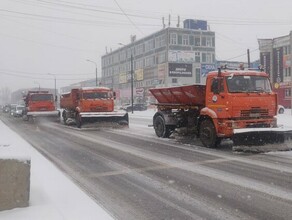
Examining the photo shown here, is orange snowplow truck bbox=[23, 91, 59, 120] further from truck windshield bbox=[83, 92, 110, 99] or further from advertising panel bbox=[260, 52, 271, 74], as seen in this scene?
advertising panel bbox=[260, 52, 271, 74]

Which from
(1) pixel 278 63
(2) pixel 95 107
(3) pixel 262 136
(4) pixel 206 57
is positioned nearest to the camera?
(3) pixel 262 136

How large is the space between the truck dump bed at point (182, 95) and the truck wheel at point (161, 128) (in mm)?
768

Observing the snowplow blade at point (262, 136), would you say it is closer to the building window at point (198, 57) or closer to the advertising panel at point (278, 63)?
the advertising panel at point (278, 63)

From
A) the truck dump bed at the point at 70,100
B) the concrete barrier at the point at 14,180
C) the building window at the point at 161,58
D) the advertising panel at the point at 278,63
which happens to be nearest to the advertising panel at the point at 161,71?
the building window at the point at 161,58

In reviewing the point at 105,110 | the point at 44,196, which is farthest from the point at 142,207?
the point at 105,110

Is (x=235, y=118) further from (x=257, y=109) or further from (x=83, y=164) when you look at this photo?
(x=83, y=164)

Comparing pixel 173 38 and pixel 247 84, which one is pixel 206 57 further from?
pixel 247 84

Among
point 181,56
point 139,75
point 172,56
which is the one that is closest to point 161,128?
point 172,56

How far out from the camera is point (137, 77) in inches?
3654

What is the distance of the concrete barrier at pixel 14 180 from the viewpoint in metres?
6.01

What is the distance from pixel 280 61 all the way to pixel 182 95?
46476mm

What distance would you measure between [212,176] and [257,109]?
17.2 ft

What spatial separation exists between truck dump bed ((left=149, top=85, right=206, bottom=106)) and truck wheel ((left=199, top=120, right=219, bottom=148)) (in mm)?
1102

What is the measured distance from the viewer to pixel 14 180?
239 inches
